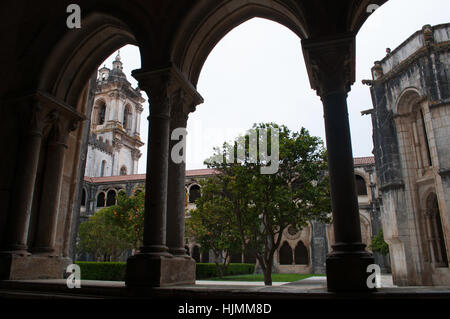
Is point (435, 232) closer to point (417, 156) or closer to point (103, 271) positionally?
point (417, 156)

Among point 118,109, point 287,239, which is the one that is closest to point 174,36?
point 287,239

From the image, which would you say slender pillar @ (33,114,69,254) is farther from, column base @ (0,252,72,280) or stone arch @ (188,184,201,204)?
stone arch @ (188,184,201,204)

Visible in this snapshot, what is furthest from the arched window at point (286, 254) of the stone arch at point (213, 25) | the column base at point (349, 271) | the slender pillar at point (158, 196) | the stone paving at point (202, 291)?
the column base at point (349, 271)

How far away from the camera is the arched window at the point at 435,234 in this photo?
11.9 m

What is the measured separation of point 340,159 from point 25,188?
454 cm

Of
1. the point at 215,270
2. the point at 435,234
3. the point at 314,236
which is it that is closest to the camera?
the point at 435,234

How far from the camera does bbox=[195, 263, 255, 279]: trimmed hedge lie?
2166 centimetres

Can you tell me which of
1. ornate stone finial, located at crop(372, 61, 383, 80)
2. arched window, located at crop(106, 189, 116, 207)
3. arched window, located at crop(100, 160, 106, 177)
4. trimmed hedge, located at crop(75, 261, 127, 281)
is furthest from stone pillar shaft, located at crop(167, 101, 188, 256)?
arched window, located at crop(100, 160, 106, 177)

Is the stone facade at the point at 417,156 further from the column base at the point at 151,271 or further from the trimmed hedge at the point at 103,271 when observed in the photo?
the trimmed hedge at the point at 103,271

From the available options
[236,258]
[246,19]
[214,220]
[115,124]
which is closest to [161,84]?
[246,19]

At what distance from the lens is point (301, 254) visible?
1158 inches

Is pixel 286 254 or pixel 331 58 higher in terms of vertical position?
pixel 331 58

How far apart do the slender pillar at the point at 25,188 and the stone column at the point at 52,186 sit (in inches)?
10.3
